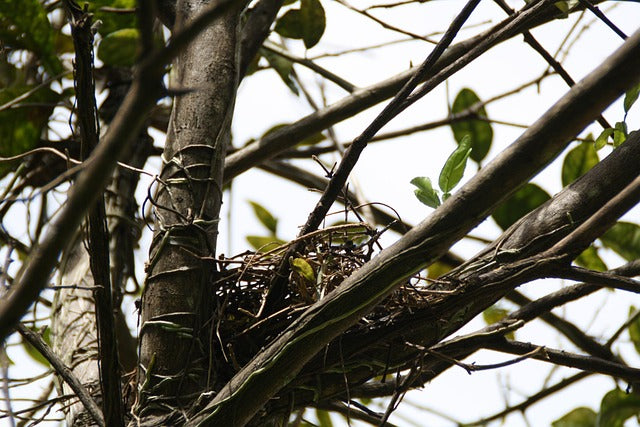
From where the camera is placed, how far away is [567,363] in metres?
0.94

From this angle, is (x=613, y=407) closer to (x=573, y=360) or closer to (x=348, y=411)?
(x=573, y=360)

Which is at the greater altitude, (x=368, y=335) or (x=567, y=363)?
(x=368, y=335)

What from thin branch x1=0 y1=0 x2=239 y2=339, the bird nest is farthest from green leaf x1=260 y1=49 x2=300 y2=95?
thin branch x1=0 y1=0 x2=239 y2=339

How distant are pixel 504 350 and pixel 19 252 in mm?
1336

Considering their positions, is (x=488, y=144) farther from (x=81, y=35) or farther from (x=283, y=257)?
(x=81, y=35)

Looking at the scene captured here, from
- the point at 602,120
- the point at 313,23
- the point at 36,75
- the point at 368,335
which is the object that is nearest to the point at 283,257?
the point at 368,335

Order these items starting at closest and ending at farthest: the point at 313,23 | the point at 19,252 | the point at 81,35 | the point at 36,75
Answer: the point at 81,35, the point at 313,23, the point at 36,75, the point at 19,252

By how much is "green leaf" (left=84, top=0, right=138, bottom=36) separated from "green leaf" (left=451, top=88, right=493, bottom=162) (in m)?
0.75

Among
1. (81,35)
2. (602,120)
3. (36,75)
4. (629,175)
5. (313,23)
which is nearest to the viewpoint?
(81,35)

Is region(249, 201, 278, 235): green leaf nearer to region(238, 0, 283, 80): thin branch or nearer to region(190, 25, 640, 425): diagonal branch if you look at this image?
region(238, 0, 283, 80): thin branch

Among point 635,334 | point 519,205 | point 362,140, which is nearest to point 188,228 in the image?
point 362,140

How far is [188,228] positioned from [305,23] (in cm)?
68

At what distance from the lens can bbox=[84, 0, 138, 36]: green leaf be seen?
1517 millimetres

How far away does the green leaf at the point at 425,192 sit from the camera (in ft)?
3.28
